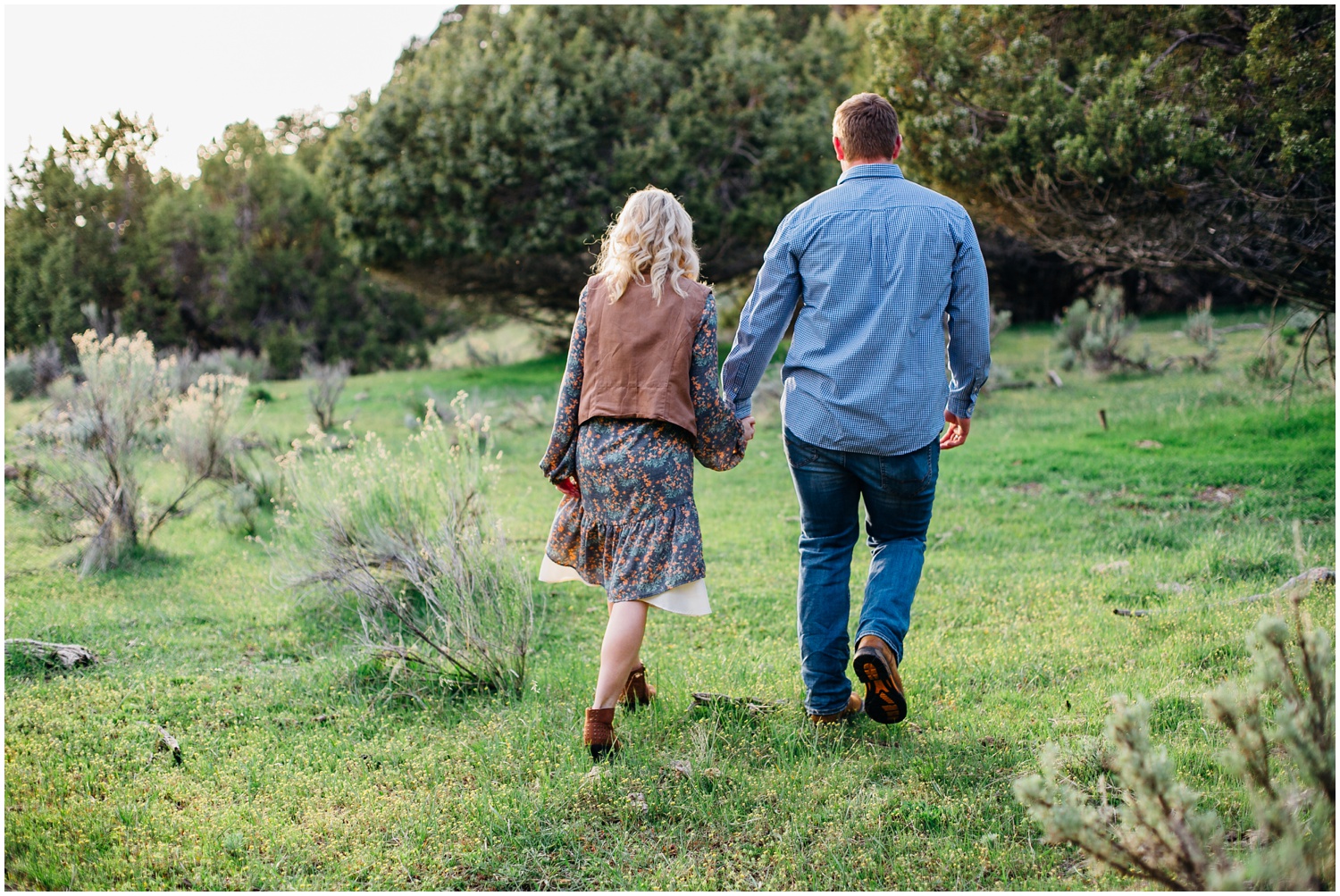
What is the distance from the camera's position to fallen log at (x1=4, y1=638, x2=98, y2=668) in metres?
4.18

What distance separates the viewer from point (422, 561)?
4.68 meters

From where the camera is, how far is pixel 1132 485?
7062 mm

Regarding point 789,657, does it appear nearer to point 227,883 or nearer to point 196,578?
point 227,883

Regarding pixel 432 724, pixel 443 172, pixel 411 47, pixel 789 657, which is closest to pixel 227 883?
pixel 432 724

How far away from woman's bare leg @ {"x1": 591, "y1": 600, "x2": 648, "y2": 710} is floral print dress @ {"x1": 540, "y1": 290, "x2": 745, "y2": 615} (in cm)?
5

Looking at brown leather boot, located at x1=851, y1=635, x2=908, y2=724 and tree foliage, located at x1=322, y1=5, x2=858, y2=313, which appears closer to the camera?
brown leather boot, located at x1=851, y1=635, x2=908, y2=724

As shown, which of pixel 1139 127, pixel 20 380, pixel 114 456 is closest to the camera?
pixel 114 456

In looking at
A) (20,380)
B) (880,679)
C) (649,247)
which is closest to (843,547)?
(880,679)

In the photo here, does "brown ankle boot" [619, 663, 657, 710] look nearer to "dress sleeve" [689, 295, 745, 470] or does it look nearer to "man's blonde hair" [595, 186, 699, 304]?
"dress sleeve" [689, 295, 745, 470]

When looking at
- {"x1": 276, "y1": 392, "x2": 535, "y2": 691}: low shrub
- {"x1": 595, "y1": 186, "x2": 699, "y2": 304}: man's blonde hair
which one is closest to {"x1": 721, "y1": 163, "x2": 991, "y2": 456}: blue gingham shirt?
{"x1": 595, "y1": 186, "x2": 699, "y2": 304}: man's blonde hair

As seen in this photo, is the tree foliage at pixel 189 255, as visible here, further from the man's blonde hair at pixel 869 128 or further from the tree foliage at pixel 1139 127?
the man's blonde hair at pixel 869 128

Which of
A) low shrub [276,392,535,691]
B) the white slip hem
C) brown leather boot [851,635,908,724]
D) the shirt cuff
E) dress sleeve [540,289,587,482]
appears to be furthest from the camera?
low shrub [276,392,535,691]

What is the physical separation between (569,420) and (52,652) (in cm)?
270

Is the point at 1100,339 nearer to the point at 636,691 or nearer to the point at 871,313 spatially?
the point at 871,313
